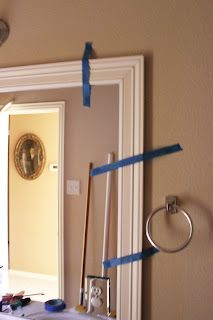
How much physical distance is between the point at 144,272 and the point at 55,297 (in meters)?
0.34

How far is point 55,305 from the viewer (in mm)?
1049

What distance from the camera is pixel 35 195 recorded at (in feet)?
3.61

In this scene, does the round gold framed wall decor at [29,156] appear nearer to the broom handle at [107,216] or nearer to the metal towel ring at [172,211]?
the broom handle at [107,216]

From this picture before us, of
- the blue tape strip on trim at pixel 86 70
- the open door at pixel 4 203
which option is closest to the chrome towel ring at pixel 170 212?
the blue tape strip on trim at pixel 86 70

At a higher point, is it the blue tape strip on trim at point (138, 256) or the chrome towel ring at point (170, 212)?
the chrome towel ring at point (170, 212)

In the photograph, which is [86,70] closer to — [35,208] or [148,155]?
[148,155]

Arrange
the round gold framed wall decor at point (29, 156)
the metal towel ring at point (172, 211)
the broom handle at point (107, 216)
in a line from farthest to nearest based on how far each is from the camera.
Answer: the round gold framed wall decor at point (29, 156) < the broom handle at point (107, 216) < the metal towel ring at point (172, 211)

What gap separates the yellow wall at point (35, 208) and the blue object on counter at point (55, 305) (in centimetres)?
9

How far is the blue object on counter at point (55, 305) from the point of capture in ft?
3.43

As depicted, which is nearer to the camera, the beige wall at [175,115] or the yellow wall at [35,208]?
the beige wall at [175,115]

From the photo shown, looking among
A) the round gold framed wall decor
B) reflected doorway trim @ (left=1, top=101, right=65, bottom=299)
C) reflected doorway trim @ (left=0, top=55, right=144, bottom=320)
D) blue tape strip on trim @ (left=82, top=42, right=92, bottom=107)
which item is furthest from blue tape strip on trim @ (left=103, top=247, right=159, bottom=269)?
blue tape strip on trim @ (left=82, top=42, right=92, bottom=107)

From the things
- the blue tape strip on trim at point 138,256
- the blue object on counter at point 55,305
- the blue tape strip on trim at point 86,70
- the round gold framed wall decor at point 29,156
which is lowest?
the blue object on counter at point 55,305

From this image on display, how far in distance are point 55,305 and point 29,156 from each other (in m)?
0.51

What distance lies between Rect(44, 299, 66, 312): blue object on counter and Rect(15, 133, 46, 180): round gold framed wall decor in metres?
0.42
